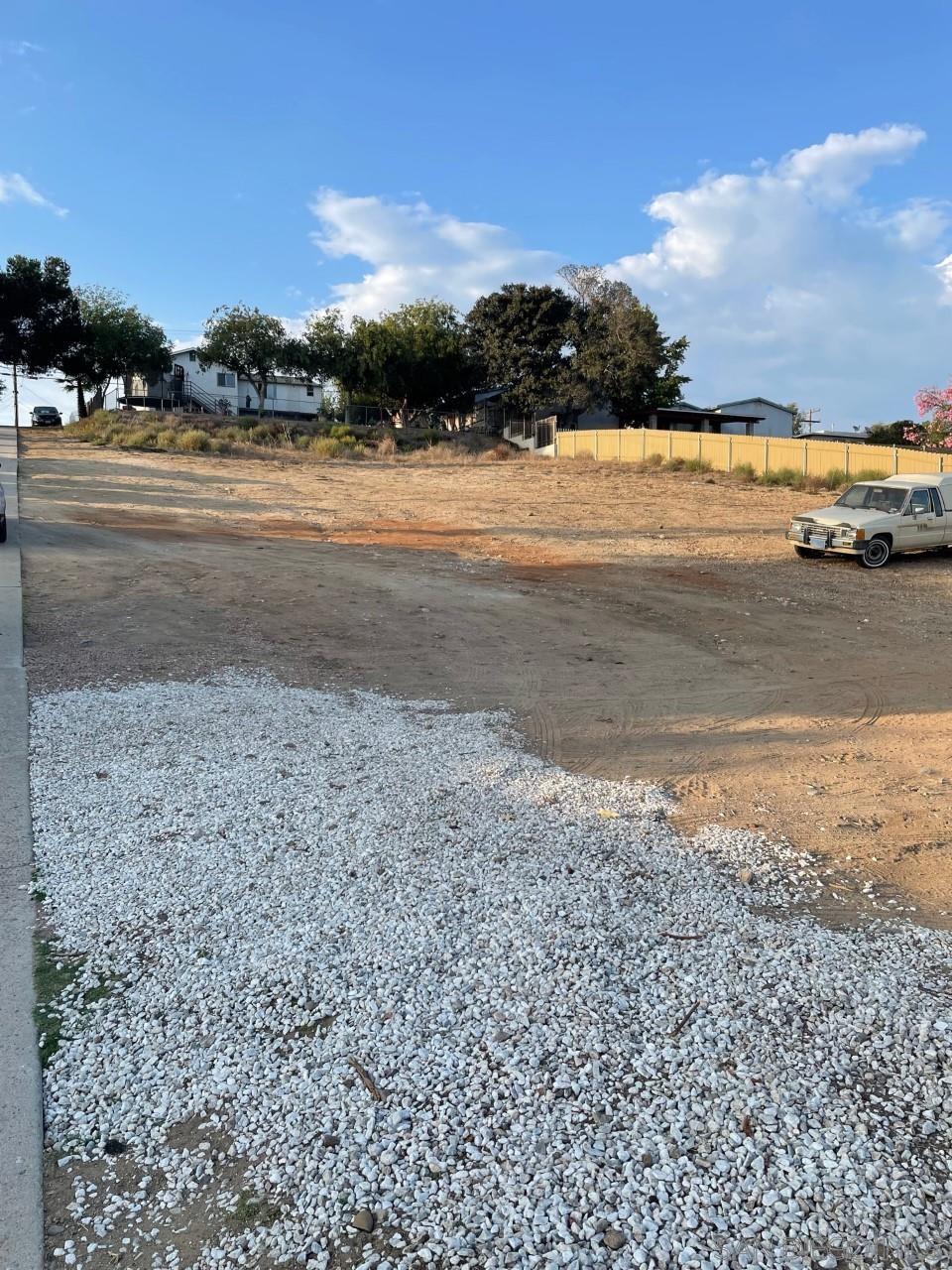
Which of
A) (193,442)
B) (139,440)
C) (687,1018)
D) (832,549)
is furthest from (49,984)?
(139,440)

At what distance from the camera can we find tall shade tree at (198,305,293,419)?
60688mm

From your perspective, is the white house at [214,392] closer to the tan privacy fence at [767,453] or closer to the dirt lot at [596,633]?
the tan privacy fence at [767,453]

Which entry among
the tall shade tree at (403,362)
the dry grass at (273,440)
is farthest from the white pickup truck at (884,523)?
the tall shade tree at (403,362)

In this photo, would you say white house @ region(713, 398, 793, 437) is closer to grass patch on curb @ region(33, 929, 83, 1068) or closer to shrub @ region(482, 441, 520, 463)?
shrub @ region(482, 441, 520, 463)

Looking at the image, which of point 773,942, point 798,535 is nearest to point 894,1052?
point 773,942

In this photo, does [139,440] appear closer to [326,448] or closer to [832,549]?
[326,448]

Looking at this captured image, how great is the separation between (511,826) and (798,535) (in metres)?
15.2

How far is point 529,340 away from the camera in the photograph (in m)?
57.6

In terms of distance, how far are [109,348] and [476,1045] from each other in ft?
215

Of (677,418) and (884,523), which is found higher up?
(677,418)

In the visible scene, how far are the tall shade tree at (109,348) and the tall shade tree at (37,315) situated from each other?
2.59 ft

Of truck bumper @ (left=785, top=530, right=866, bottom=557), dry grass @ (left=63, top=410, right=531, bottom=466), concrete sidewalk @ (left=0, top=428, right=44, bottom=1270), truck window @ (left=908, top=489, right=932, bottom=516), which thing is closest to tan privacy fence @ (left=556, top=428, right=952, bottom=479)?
dry grass @ (left=63, top=410, right=531, bottom=466)

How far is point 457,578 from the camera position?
50.8 ft

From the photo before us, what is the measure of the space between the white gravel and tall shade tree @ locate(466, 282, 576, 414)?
53.2 m
